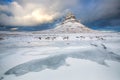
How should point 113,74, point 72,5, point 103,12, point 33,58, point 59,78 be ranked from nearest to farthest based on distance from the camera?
point 59,78 < point 113,74 < point 33,58 < point 72,5 < point 103,12

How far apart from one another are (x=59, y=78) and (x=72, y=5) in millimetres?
1239

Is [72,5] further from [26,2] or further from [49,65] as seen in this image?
[49,65]

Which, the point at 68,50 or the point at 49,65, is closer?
the point at 49,65

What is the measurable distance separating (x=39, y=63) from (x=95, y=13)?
51.0 inches

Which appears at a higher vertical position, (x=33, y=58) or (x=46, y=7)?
(x=46, y=7)

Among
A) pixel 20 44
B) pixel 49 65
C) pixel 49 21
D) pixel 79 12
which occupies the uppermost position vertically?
pixel 79 12

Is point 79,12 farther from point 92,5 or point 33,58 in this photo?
point 33,58

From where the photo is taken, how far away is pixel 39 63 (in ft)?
5.66

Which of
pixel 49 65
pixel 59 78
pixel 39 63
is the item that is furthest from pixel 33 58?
pixel 59 78

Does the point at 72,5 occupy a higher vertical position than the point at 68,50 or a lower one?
higher

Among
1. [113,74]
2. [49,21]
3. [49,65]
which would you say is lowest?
[113,74]

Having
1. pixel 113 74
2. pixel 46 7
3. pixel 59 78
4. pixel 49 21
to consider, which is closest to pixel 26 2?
pixel 46 7

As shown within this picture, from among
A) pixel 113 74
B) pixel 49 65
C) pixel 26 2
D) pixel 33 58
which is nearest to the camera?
pixel 113 74

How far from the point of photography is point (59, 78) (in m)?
1.43
